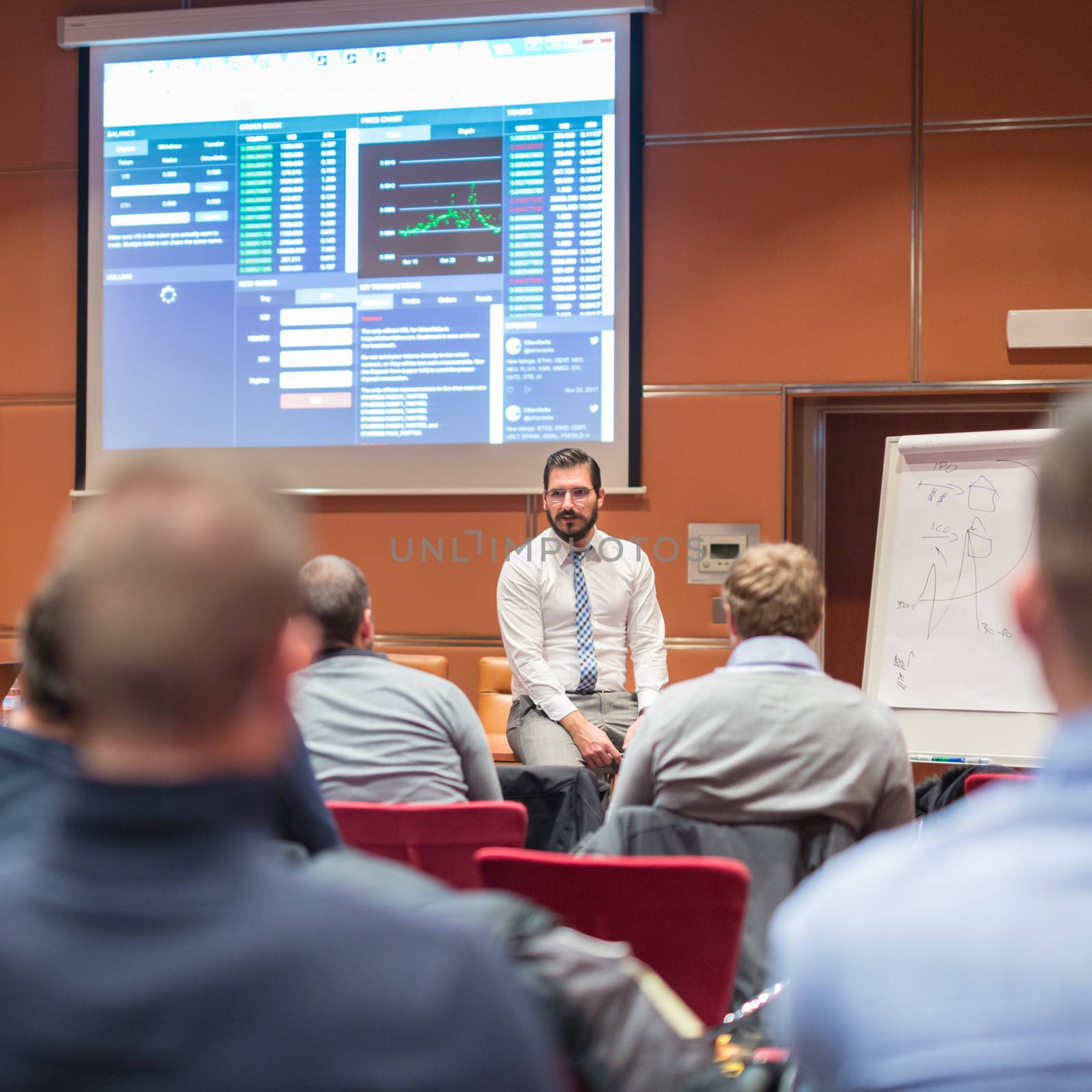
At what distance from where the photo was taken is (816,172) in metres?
4.83

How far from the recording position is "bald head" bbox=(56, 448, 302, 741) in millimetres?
586

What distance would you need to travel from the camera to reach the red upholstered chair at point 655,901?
5.57ft

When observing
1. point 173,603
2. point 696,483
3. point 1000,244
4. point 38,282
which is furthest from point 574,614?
point 173,603

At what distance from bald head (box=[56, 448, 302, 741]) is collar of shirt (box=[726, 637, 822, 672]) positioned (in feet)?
5.26

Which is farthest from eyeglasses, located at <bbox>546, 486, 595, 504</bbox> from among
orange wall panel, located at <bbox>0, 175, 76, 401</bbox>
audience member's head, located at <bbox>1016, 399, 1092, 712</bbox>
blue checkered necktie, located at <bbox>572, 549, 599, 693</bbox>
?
audience member's head, located at <bbox>1016, 399, 1092, 712</bbox>

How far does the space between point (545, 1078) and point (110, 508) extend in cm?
41

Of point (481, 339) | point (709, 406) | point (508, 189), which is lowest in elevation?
point (709, 406)

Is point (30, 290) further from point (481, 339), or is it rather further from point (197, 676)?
point (197, 676)

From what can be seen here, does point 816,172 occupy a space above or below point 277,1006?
above

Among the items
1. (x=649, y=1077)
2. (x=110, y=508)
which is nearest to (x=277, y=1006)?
(x=110, y=508)

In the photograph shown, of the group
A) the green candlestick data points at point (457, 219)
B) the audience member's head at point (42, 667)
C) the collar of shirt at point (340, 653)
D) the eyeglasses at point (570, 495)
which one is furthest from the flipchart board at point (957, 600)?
the audience member's head at point (42, 667)

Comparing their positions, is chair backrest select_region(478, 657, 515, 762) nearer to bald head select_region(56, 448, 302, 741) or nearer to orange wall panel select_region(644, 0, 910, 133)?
orange wall panel select_region(644, 0, 910, 133)

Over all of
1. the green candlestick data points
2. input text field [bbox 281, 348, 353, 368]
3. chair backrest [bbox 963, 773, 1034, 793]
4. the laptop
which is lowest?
chair backrest [bbox 963, 773, 1034, 793]

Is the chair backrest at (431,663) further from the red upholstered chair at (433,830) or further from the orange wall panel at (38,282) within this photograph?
the red upholstered chair at (433,830)
